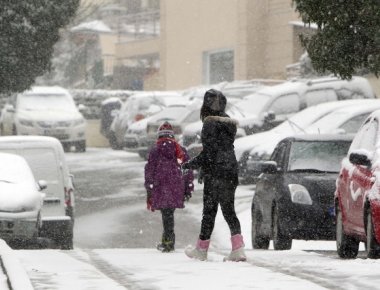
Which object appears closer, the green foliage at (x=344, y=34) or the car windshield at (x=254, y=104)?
the green foliage at (x=344, y=34)

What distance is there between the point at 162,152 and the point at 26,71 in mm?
12908

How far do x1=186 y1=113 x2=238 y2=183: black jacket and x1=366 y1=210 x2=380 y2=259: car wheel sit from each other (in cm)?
131

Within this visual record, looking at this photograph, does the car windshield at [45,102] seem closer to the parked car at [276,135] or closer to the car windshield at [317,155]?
the parked car at [276,135]

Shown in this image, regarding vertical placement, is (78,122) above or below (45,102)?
below

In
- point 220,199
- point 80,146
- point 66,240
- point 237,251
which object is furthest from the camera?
point 80,146

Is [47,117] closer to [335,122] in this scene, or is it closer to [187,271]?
[335,122]

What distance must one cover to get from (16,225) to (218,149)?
5108mm

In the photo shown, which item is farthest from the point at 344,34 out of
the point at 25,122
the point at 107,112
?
the point at 107,112

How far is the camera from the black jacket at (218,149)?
13.0 m

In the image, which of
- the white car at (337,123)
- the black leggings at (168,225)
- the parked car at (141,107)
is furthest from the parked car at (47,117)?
the black leggings at (168,225)

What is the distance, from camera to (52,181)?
1925cm

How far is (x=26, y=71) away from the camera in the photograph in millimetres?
27672

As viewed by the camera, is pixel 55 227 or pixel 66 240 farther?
pixel 55 227

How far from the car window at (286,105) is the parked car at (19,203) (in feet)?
43.6
